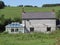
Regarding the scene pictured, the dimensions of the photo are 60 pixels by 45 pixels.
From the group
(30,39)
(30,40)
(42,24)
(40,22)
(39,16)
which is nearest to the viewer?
(30,40)

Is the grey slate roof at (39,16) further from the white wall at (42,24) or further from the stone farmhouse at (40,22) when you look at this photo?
the white wall at (42,24)

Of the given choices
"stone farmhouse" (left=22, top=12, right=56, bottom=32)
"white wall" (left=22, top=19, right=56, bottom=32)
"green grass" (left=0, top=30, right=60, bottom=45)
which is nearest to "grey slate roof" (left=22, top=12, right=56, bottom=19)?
"stone farmhouse" (left=22, top=12, right=56, bottom=32)

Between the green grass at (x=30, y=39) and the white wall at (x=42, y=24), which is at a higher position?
the green grass at (x=30, y=39)

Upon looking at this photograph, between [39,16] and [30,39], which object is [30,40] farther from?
[39,16]

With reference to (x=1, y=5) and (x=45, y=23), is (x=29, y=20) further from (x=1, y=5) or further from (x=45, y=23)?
(x=1, y=5)

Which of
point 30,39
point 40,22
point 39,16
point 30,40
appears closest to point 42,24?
point 40,22

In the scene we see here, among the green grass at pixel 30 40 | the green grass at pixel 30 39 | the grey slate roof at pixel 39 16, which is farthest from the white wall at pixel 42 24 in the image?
the green grass at pixel 30 40

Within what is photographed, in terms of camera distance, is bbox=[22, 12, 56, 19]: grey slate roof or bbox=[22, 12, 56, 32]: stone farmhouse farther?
bbox=[22, 12, 56, 19]: grey slate roof

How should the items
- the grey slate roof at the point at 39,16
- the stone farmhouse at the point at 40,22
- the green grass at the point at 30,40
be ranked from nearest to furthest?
the green grass at the point at 30,40, the stone farmhouse at the point at 40,22, the grey slate roof at the point at 39,16

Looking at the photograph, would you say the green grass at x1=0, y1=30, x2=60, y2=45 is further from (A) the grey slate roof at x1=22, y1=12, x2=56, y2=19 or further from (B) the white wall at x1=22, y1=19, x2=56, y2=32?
(A) the grey slate roof at x1=22, y1=12, x2=56, y2=19

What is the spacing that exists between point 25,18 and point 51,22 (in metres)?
4.59

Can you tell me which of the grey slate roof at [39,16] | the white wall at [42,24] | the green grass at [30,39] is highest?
the green grass at [30,39]

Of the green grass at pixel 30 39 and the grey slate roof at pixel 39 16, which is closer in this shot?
the green grass at pixel 30 39

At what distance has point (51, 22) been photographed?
50.3 m
